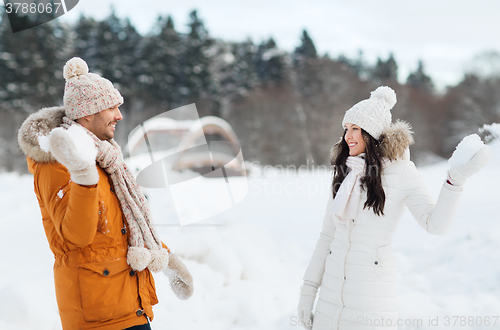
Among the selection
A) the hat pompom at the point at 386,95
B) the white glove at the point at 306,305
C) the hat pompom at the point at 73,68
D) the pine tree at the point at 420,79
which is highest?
the hat pompom at the point at 73,68

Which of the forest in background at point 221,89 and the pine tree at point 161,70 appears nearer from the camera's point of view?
the forest in background at point 221,89

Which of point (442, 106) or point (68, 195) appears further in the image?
point (442, 106)

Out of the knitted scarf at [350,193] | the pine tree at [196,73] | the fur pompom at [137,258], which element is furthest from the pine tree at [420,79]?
the fur pompom at [137,258]

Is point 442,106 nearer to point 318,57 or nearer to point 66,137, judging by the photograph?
point 318,57

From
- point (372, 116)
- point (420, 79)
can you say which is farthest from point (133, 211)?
point (420, 79)

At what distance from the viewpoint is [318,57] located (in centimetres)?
3388

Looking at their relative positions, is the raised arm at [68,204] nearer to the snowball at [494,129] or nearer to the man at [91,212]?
the man at [91,212]

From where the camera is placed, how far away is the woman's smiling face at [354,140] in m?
2.32

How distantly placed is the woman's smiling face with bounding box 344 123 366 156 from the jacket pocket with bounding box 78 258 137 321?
1470mm

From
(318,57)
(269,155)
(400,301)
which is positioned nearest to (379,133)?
(400,301)

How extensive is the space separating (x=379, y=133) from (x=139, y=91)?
30.0 metres

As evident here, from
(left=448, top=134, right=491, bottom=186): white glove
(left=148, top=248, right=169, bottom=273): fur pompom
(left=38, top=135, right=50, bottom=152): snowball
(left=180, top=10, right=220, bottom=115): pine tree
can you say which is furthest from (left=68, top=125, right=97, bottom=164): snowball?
(left=180, top=10, right=220, bottom=115): pine tree

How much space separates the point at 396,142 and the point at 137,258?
156 cm

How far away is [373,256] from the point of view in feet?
7.01
